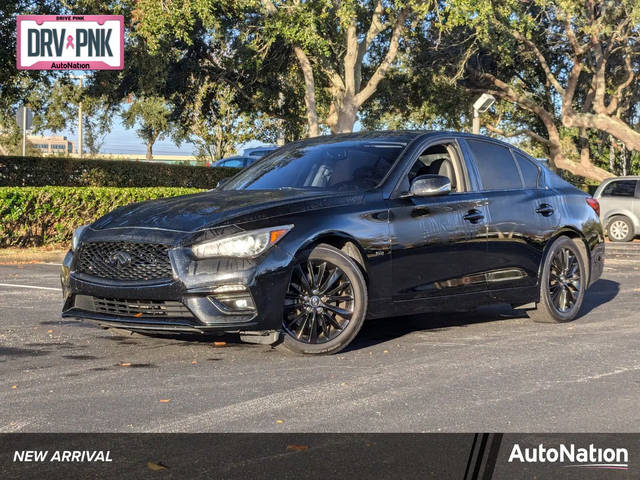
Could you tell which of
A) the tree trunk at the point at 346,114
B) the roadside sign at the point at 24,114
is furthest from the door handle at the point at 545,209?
the roadside sign at the point at 24,114

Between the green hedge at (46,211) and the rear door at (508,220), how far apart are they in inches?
418

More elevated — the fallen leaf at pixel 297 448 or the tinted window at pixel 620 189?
the tinted window at pixel 620 189

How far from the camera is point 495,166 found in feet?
29.2

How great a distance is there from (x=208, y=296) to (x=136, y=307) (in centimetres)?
56

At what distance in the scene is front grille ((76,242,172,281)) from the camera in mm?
6832

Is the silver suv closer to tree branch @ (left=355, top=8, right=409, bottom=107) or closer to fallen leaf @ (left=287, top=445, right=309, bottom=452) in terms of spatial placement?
tree branch @ (left=355, top=8, right=409, bottom=107)

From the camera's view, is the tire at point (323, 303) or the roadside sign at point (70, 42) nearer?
the tire at point (323, 303)

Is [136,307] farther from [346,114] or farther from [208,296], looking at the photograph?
[346,114]

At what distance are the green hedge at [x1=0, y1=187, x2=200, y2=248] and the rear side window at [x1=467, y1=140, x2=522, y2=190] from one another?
416 inches

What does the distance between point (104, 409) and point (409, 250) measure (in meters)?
2.97

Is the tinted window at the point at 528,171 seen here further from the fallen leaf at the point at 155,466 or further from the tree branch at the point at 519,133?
the tree branch at the point at 519,133

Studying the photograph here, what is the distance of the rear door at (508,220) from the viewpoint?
333 inches

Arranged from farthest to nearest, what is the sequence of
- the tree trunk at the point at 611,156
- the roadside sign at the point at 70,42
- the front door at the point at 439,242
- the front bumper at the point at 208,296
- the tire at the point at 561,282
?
the tree trunk at the point at 611,156
the roadside sign at the point at 70,42
the tire at the point at 561,282
the front door at the point at 439,242
the front bumper at the point at 208,296

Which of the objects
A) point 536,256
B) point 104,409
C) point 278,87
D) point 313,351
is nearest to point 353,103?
point 278,87
